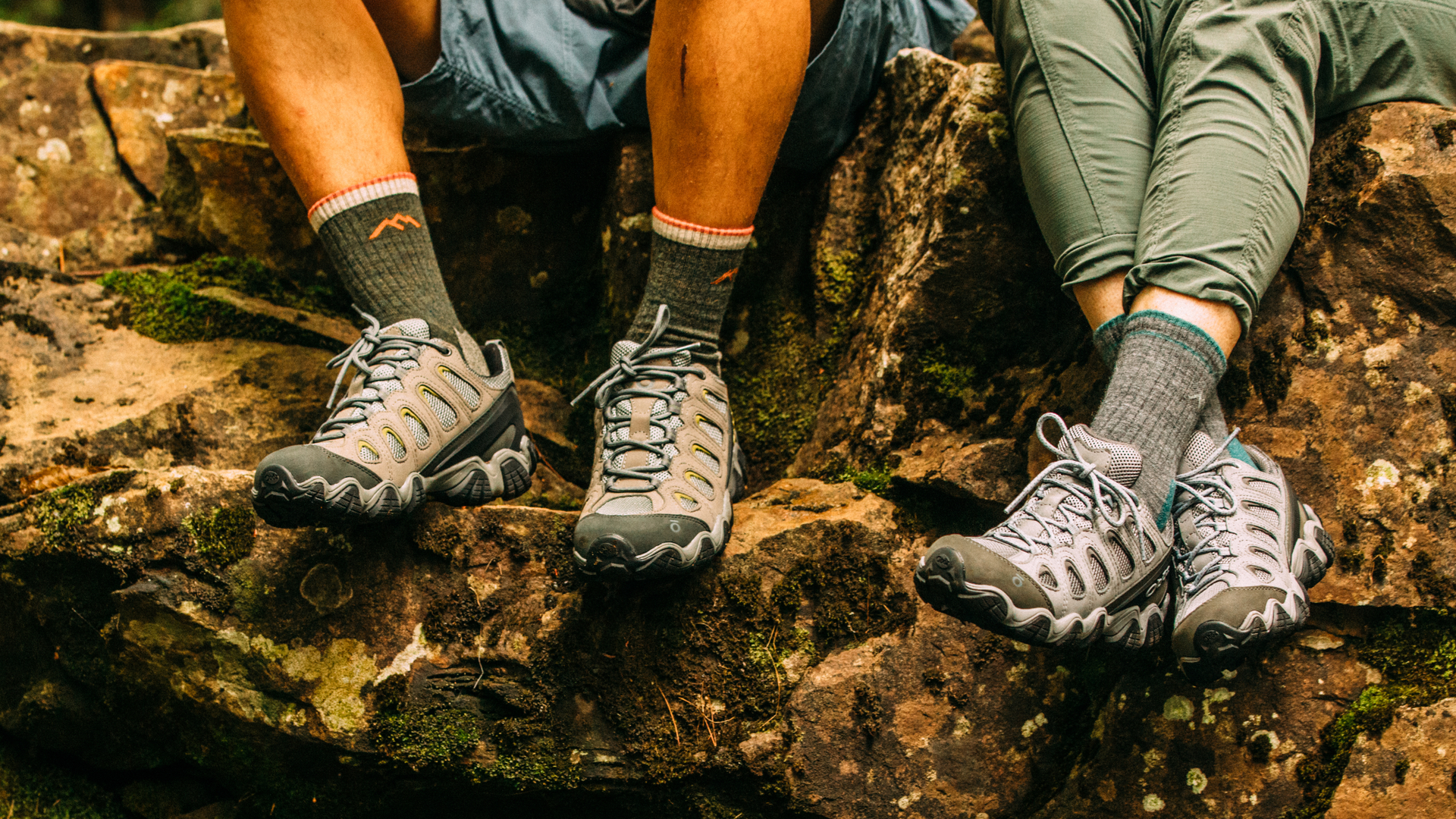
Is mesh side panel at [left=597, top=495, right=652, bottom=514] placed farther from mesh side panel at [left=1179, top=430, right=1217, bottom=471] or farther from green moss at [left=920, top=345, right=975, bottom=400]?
mesh side panel at [left=1179, top=430, right=1217, bottom=471]

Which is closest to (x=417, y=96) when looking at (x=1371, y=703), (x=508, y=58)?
(x=508, y=58)

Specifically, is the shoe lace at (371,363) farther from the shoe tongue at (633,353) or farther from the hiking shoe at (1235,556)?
the hiking shoe at (1235,556)

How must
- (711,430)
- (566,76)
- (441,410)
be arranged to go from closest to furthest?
(441,410) < (711,430) < (566,76)

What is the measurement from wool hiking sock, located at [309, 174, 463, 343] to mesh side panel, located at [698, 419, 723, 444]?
1.86ft

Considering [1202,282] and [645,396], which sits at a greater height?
[1202,282]

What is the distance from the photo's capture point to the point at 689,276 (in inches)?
74.1

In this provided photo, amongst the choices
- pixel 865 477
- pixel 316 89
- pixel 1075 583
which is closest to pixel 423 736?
pixel 865 477

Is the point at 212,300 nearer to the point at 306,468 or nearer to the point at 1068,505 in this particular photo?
the point at 306,468

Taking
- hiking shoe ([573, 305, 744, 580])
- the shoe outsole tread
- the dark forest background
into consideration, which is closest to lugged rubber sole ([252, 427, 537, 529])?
the shoe outsole tread

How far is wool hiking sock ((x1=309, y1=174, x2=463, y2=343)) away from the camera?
1.82m

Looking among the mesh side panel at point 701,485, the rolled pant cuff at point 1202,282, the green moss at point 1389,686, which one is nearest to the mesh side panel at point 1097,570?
the rolled pant cuff at point 1202,282

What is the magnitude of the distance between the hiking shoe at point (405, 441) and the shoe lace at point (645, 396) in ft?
0.73

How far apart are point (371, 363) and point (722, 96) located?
90cm

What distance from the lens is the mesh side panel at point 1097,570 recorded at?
4.58ft
